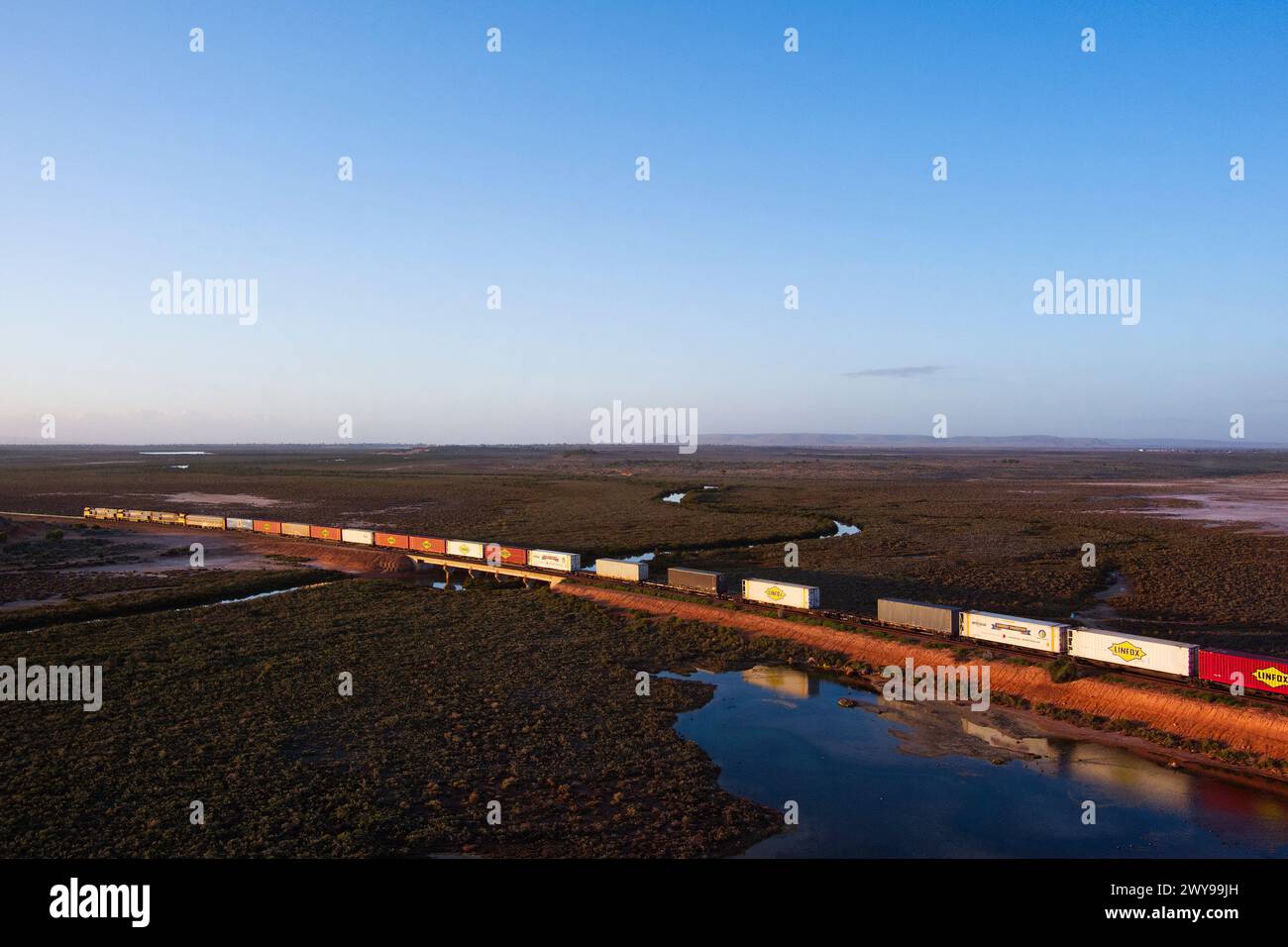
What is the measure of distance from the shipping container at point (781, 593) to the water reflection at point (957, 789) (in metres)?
12.9

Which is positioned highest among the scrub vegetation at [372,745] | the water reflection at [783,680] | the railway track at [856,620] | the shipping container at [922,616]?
the shipping container at [922,616]

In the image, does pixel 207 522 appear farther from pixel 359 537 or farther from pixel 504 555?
pixel 504 555

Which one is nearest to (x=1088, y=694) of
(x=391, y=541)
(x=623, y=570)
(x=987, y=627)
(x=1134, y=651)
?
(x=1134, y=651)

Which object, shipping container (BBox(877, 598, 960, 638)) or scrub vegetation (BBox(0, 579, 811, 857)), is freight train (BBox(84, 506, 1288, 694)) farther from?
scrub vegetation (BBox(0, 579, 811, 857))

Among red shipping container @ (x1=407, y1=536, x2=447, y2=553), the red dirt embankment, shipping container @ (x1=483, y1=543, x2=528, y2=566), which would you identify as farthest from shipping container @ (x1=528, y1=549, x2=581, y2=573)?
the red dirt embankment

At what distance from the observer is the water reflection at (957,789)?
2298 cm

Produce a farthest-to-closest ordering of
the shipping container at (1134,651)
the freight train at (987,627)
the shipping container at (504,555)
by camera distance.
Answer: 1. the shipping container at (504,555)
2. the shipping container at (1134,651)
3. the freight train at (987,627)

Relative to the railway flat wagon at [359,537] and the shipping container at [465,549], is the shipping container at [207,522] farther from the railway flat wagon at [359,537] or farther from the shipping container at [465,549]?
the shipping container at [465,549]

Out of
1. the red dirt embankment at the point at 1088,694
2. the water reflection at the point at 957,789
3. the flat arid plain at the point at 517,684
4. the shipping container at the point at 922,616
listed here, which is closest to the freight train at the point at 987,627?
the shipping container at the point at 922,616

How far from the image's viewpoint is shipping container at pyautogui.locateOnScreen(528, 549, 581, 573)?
6353 centimetres

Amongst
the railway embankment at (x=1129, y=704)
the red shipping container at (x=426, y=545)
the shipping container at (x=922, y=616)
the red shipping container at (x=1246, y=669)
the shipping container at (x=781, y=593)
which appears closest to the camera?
the railway embankment at (x=1129, y=704)

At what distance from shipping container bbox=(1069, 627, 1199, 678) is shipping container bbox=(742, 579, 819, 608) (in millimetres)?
15093

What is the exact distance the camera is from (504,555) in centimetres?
6919

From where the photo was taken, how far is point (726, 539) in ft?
288
